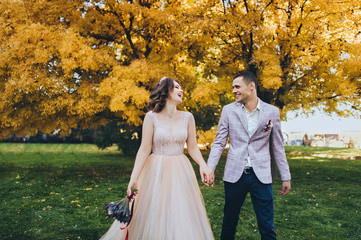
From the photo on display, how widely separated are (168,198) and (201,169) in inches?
19.5

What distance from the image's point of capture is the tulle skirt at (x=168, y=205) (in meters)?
3.18

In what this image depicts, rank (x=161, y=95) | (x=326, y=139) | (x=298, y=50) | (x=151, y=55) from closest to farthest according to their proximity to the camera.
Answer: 1. (x=161, y=95)
2. (x=298, y=50)
3. (x=151, y=55)
4. (x=326, y=139)

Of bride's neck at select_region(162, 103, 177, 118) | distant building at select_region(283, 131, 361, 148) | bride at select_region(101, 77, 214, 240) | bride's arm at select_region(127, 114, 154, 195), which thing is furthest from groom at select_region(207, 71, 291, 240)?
distant building at select_region(283, 131, 361, 148)

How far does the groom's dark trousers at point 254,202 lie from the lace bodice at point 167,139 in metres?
0.73

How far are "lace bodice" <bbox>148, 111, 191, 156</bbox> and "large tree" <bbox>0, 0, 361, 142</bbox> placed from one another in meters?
4.93

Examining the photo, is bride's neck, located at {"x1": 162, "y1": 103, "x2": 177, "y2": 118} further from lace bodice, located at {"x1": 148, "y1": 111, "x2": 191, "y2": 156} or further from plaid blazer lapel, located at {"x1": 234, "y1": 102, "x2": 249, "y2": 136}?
plaid blazer lapel, located at {"x1": 234, "y1": 102, "x2": 249, "y2": 136}

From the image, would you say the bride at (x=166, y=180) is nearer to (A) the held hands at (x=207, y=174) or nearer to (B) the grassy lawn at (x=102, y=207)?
(A) the held hands at (x=207, y=174)

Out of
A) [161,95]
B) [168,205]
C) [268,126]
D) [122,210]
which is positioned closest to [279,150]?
[268,126]

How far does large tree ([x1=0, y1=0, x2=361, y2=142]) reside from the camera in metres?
8.76

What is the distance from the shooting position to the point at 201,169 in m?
Result: 3.35

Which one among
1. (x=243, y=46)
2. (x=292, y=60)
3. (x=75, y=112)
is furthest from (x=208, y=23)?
(x=75, y=112)

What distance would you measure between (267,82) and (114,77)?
4.44 m

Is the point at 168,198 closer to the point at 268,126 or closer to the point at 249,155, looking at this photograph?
the point at 249,155

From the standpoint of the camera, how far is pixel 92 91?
9484 millimetres
